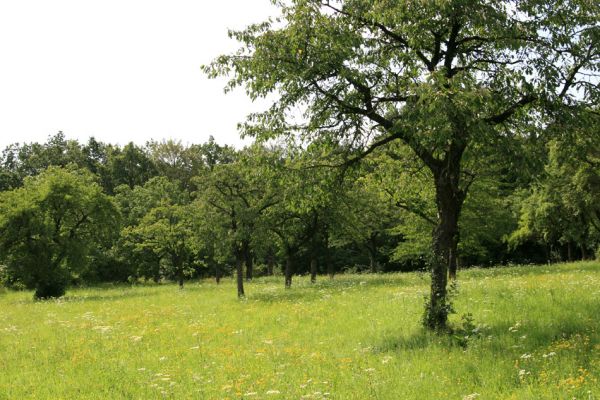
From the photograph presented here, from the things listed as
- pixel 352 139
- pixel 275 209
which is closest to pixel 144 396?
pixel 352 139

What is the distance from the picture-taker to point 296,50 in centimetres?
1198

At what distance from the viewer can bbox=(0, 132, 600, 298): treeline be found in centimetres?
1376

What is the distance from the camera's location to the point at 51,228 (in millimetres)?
39250

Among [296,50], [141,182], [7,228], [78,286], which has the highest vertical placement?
[141,182]

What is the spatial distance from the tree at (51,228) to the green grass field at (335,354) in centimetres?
2131

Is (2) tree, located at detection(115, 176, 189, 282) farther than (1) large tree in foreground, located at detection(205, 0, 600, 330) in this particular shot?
Yes

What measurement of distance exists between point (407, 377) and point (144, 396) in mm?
4990

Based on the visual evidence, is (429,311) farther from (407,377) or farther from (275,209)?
(275,209)

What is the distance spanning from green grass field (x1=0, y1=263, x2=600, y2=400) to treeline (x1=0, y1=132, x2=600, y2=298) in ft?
10.8

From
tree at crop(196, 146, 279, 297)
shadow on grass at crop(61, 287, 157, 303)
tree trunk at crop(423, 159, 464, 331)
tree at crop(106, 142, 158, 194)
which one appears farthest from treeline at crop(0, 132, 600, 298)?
tree at crop(106, 142, 158, 194)

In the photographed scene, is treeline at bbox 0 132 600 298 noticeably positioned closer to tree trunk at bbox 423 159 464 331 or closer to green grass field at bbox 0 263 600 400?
tree trunk at bbox 423 159 464 331

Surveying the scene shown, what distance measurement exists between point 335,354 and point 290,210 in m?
17.8

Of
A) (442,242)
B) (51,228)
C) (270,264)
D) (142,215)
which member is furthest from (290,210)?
(142,215)

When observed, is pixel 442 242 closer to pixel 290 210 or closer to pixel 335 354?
pixel 335 354
